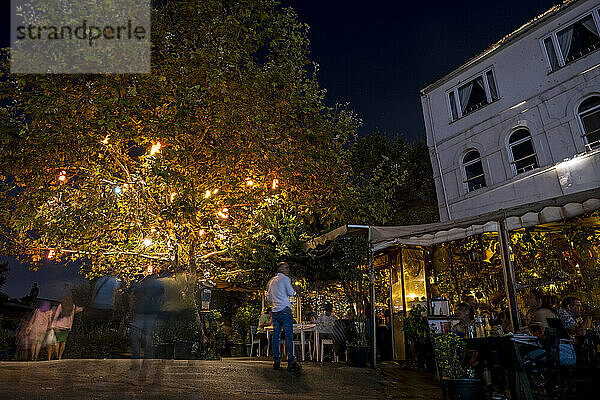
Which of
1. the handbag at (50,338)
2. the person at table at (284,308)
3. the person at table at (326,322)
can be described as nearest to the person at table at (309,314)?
the person at table at (326,322)

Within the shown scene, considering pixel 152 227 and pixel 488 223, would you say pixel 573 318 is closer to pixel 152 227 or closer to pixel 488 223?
pixel 488 223

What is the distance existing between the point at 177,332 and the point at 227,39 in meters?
8.38

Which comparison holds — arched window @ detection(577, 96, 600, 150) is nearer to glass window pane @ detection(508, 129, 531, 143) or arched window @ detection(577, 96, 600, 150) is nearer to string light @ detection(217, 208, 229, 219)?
glass window pane @ detection(508, 129, 531, 143)

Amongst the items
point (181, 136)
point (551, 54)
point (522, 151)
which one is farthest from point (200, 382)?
point (551, 54)

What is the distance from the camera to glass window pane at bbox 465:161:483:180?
50.9 feet

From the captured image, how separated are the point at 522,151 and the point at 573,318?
26.8 ft

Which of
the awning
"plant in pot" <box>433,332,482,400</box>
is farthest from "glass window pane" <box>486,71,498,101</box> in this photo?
"plant in pot" <box>433,332,482,400</box>

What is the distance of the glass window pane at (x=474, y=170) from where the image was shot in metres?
15.5

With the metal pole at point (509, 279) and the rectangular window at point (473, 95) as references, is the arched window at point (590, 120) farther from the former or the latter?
the metal pole at point (509, 279)

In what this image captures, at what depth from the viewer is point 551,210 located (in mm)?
8156

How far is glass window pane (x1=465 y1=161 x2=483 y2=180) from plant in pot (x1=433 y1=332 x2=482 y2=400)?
36.0 ft

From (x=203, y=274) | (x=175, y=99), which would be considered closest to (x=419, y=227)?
(x=175, y=99)

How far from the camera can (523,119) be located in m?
14.3

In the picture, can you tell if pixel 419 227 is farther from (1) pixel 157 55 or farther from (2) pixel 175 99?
(1) pixel 157 55
